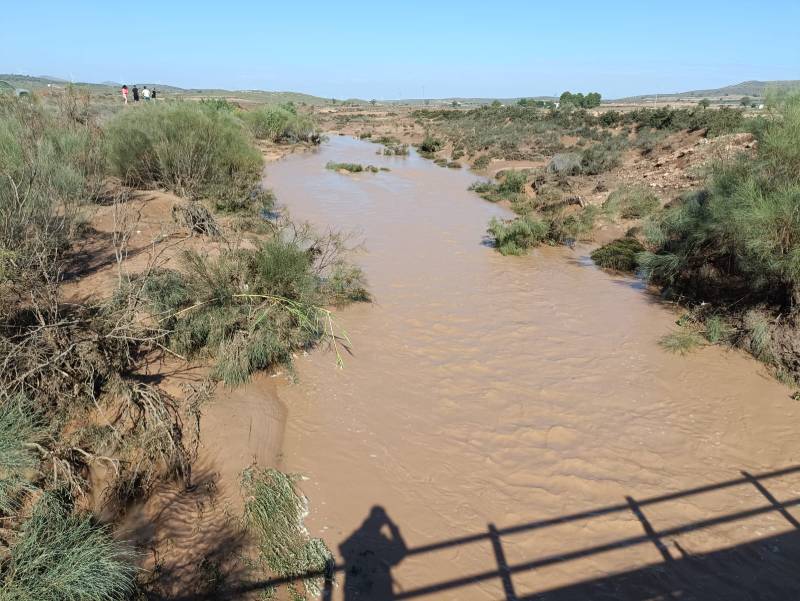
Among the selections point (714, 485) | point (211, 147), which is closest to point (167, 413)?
point (714, 485)

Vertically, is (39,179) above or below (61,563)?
above

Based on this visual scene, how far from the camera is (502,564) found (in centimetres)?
466

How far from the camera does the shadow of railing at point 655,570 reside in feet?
14.4

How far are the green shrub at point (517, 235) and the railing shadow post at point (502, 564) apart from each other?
9884 millimetres

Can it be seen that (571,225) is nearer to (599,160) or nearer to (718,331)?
(718,331)

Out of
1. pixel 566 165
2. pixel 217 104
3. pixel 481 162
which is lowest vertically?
pixel 481 162

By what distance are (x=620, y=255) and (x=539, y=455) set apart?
882cm

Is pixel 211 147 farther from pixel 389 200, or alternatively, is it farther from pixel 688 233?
pixel 688 233

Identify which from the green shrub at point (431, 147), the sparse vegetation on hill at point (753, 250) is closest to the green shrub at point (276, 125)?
the green shrub at point (431, 147)

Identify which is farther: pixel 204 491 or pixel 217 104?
pixel 217 104

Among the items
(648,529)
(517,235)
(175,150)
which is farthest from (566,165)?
(648,529)

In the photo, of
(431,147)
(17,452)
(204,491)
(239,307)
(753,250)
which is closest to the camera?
(17,452)

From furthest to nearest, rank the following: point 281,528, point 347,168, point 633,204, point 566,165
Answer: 1. point 347,168
2. point 566,165
3. point 633,204
4. point 281,528

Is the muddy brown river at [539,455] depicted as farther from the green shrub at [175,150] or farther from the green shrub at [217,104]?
the green shrub at [217,104]
